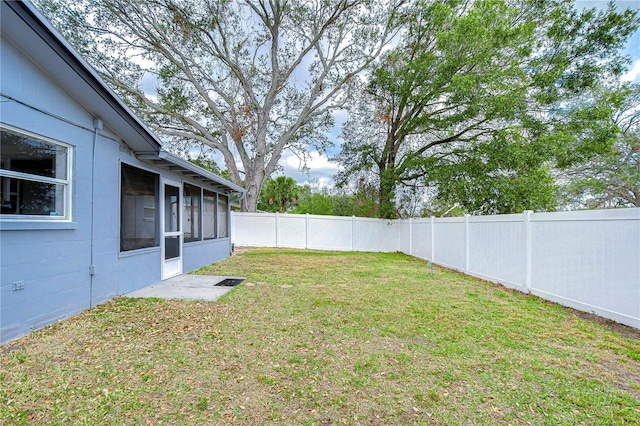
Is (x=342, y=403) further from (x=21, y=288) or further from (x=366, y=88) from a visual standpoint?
(x=366, y=88)

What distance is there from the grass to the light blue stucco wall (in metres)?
0.30

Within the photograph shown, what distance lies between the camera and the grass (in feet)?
6.94

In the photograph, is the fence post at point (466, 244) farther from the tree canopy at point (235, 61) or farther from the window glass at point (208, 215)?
the tree canopy at point (235, 61)

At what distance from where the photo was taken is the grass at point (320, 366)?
6.94 ft

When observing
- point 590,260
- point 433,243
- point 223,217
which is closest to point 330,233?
point 433,243

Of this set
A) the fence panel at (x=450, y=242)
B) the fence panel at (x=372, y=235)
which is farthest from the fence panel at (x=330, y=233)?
the fence panel at (x=450, y=242)

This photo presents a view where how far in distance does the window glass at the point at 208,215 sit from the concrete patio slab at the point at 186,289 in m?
2.17

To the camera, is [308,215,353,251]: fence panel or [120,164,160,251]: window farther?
[308,215,353,251]: fence panel

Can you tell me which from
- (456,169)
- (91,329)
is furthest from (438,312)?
(456,169)

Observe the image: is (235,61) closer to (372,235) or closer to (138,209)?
(372,235)

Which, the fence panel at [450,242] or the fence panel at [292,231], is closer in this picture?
the fence panel at [450,242]

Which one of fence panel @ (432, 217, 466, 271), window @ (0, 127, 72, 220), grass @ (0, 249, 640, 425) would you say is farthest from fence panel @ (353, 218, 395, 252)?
window @ (0, 127, 72, 220)

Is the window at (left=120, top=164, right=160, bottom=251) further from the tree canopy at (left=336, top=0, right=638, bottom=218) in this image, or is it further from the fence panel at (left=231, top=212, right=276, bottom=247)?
the tree canopy at (left=336, top=0, right=638, bottom=218)

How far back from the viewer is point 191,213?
759 centimetres
